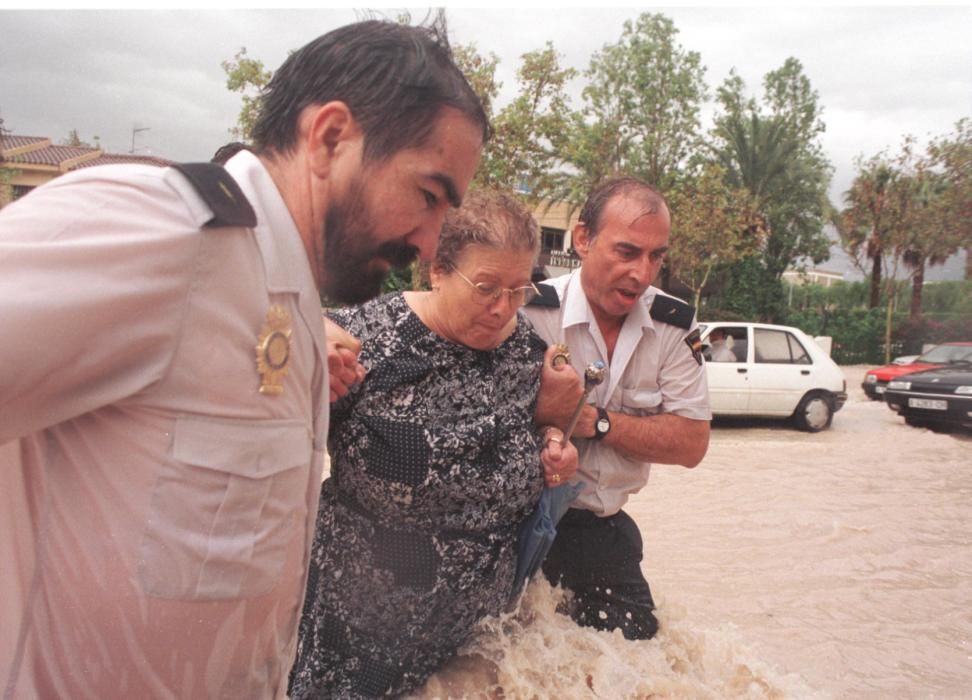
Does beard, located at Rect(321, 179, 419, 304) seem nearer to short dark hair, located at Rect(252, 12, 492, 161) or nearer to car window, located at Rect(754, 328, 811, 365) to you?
short dark hair, located at Rect(252, 12, 492, 161)

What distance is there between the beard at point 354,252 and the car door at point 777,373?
10980 mm

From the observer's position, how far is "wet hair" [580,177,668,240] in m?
2.90

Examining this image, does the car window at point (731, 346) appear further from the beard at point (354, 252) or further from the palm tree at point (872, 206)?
the palm tree at point (872, 206)

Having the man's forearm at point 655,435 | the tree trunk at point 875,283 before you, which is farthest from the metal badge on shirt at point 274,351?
the tree trunk at point 875,283

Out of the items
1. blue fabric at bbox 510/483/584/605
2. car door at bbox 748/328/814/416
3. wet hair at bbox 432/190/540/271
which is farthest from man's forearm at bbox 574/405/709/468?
car door at bbox 748/328/814/416

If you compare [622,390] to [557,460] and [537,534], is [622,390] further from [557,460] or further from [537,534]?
[537,534]

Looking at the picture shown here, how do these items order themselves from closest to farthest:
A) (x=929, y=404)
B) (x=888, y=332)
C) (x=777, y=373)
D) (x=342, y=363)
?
(x=342, y=363), (x=777, y=373), (x=929, y=404), (x=888, y=332)

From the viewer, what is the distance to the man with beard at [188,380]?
973 millimetres

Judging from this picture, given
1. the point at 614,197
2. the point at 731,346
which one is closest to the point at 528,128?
the point at 731,346

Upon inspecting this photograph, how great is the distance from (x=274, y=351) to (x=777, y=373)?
11491 millimetres

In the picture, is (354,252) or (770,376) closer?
(354,252)

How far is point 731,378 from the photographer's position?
11.6 meters

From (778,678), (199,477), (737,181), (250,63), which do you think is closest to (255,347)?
(199,477)

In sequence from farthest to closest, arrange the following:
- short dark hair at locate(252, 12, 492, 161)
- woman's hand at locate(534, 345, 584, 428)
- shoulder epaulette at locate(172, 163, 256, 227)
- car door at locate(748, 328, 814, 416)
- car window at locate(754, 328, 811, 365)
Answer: car window at locate(754, 328, 811, 365) < car door at locate(748, 328, 814, 416) < woman's hand at locate(534, 345, 584, 428) < short dark hair at locate(252, 12, 492, 161) < shoulder epaulette at locate(172, 163, 256, 227)
